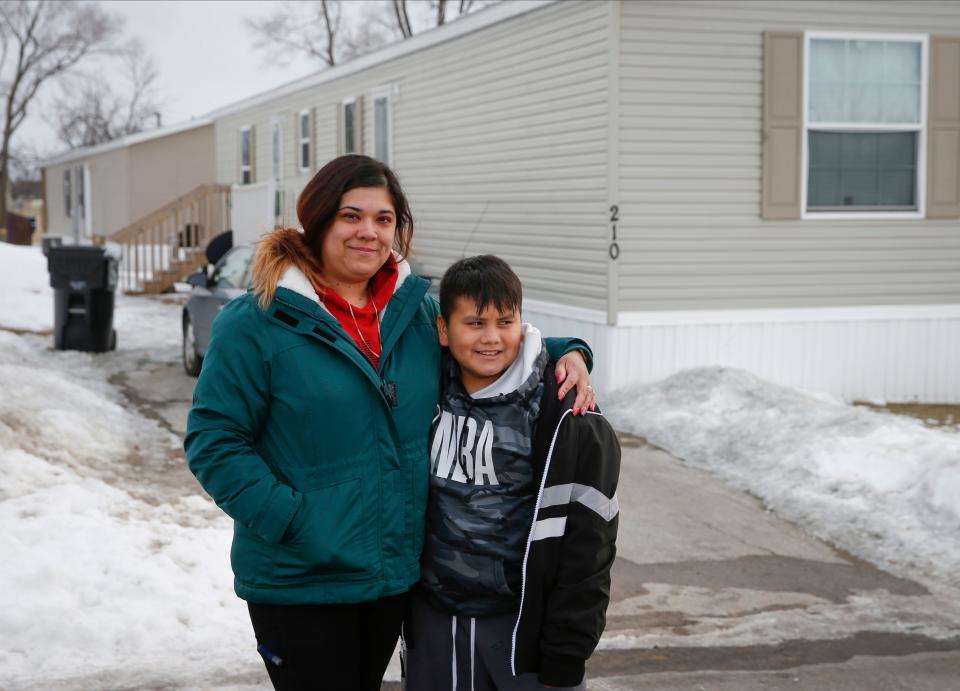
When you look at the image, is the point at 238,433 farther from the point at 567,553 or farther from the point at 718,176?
the point at 718,176

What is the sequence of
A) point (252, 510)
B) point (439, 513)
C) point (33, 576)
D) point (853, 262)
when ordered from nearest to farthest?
point (252, 510) → point (439, 513) → point (33, 576) → point (853, 262)

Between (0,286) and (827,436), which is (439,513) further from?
(0,286)

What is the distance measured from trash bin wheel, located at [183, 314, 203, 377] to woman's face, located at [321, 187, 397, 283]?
32.2 ft

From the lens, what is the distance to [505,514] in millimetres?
2762

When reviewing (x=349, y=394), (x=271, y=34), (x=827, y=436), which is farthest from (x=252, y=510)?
(x=271, y=34)

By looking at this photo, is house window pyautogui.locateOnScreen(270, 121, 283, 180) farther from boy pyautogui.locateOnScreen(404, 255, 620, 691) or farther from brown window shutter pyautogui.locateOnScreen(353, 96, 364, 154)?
boy pyautogui.locateOnScreen(404, 255, 620, 691)

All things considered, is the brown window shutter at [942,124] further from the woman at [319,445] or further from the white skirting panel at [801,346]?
the woman at [319,445]

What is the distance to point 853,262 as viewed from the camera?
11336 millimetres

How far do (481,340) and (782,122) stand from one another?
352 inches

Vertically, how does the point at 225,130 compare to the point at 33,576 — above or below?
above

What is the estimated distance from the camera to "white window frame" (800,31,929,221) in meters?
11.1

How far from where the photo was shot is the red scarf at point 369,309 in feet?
9.15

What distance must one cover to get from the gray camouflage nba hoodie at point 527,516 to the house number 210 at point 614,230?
26.4 ft

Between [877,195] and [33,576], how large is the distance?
8881 mm
